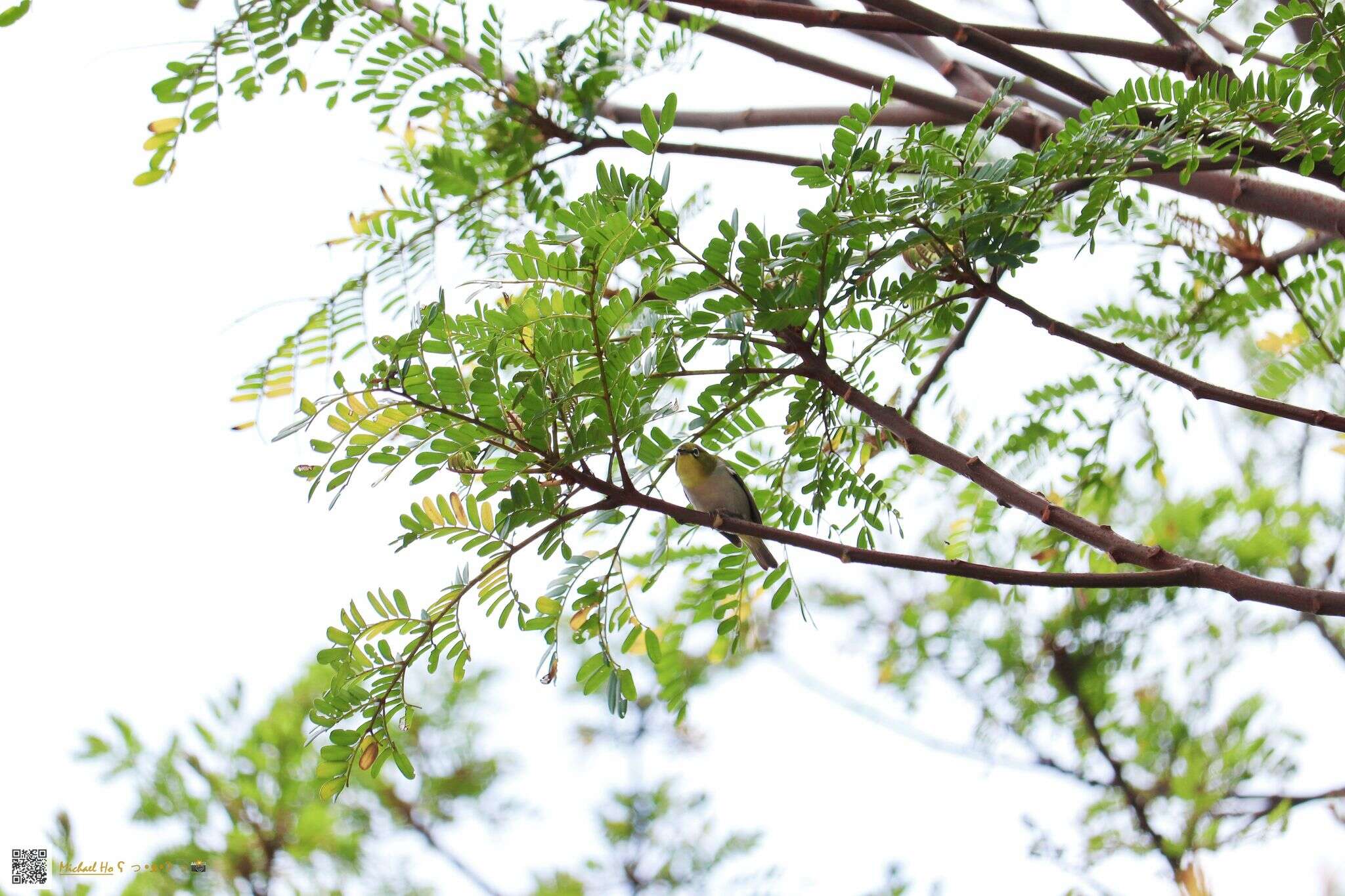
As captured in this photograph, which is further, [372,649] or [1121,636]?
[1121,636]

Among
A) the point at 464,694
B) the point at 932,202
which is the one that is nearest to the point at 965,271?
the point at 932,202

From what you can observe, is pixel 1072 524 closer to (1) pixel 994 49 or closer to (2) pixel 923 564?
(2) pixel 923 564

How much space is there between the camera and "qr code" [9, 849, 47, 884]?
1901mm

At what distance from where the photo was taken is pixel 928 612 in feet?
9.34

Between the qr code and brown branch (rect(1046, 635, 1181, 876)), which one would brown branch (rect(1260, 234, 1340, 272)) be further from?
the qr code

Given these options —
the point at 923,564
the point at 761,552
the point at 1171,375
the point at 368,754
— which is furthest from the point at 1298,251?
the point at 368,754

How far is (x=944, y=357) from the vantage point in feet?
4.31

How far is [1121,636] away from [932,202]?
219cm

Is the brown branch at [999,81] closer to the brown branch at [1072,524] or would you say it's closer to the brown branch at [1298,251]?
the brown branch at [1298,251]

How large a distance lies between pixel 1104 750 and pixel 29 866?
231cm

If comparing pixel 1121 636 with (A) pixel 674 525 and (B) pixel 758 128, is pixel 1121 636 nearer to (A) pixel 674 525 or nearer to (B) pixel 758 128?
(B) pixel 758 128

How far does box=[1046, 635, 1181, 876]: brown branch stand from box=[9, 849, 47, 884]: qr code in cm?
220

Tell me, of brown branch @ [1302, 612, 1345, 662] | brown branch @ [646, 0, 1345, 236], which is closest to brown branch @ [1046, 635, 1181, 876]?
brown branch @ [1302, 612, 1345, 662]

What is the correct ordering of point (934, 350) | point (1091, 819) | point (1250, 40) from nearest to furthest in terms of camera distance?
point (1250, 40) < point (934, 350) < point (1091, 819)
